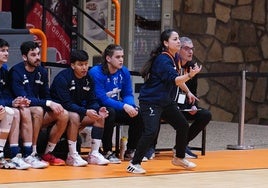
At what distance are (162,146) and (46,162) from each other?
293 centimetres

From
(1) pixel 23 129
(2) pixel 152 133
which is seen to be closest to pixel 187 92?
(2) pixel 152 133

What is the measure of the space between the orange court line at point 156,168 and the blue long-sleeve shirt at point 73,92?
2.30 feet

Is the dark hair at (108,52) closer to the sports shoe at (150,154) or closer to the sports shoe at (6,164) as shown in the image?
the sports shoe at (150,154)

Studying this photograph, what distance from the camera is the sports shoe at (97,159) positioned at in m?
11.1

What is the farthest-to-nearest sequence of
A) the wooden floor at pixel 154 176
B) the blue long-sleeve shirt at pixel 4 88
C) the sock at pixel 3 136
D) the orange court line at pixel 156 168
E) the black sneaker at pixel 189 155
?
the black sneaker at pixel 189 155, the blue long-sleeve shirt at pixel 4 88, the sock at pixel 3 136, the orange court line at pixel 156 168, the wooden floor at pixel 154 176

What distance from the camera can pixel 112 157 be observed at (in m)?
11.4

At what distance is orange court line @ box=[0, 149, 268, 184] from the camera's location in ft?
33.3

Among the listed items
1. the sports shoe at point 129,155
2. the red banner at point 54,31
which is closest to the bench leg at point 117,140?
the sports shoe at point 129,155

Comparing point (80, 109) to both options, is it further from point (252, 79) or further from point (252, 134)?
point (252, 79)

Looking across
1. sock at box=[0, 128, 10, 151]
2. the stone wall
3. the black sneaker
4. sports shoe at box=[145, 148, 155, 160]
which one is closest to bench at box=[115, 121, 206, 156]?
the black sneaker

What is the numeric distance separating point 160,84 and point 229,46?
22.3ft

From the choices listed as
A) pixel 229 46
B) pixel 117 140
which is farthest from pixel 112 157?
pixel 229 46

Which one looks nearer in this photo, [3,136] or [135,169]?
[3,136]

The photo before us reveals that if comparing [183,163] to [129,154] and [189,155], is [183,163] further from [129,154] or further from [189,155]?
[189,155]
